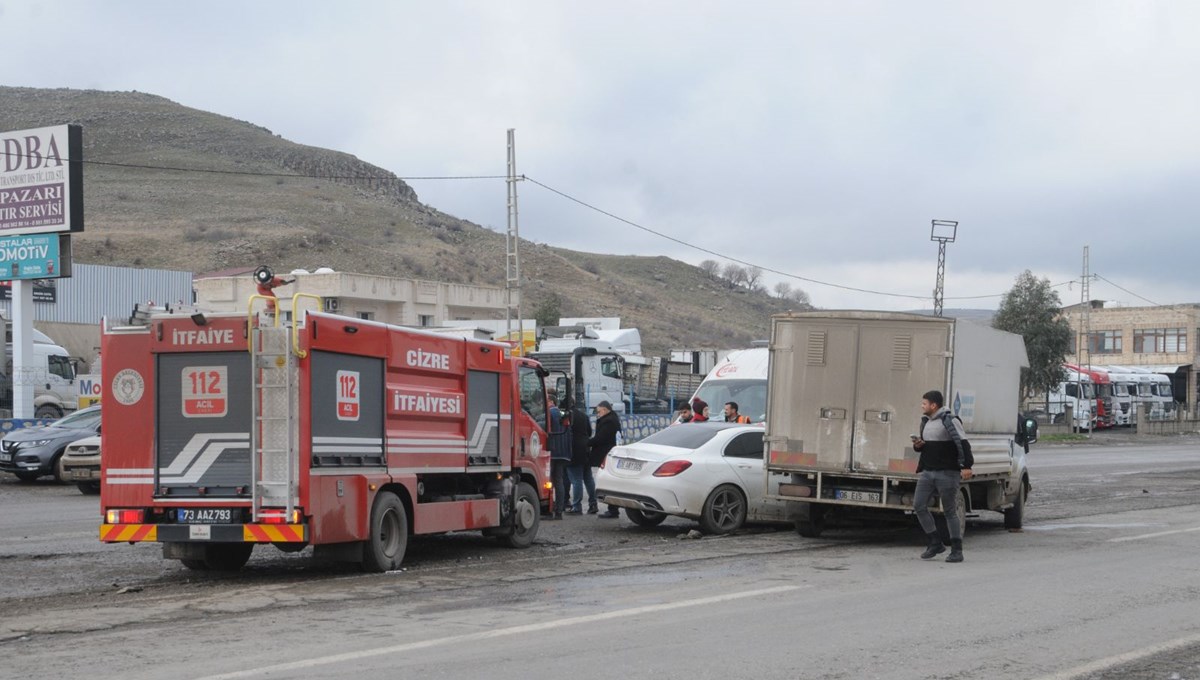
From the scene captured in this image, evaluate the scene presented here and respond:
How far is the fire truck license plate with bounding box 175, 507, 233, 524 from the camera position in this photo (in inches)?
447

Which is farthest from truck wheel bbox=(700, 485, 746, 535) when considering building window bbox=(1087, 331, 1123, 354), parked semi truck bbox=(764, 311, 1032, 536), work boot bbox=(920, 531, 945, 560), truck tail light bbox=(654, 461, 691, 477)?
building window bbox=(1087, 331, 1123, 354)

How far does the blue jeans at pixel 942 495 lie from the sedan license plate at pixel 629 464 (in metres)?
4.13

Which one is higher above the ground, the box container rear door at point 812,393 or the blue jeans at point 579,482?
the box container rear door at point 812,393

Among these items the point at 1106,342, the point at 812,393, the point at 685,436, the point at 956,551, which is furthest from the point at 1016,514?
the point at 1106,342

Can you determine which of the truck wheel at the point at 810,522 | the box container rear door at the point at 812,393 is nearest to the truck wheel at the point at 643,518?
the truck wheel at the point at 810,522

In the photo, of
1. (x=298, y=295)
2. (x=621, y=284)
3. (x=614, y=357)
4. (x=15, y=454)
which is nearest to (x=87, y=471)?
(x=15, y=454)

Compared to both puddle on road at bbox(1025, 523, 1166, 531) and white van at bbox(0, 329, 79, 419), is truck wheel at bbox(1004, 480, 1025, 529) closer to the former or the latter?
puddle on road at bbox(1025, 523, 1166, 531)

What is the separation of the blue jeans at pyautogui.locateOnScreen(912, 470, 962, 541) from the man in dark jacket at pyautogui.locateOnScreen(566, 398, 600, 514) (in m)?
6.06

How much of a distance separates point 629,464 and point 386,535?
15.7ft

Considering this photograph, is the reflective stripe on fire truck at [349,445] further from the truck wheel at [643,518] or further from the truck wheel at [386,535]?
the truck wheel at [643,518]

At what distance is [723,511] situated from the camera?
16703 mm

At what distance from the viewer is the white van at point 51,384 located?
1404 inches

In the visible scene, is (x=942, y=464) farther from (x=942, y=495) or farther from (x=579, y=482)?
(x=579, y=482)

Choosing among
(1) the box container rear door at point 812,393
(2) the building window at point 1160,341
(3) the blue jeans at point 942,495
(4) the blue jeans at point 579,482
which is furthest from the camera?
(2) the building window at point 1160,341
